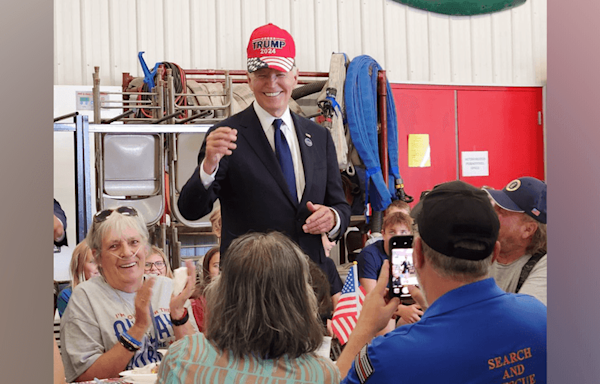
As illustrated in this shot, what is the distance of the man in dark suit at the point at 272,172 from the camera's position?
204cm

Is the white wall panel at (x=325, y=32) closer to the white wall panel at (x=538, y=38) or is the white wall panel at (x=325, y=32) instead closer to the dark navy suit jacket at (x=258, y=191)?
the white wall panel at (x=538, y=38)

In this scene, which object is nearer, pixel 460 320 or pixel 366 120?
pixel 460 320

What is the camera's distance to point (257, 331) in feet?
4.58

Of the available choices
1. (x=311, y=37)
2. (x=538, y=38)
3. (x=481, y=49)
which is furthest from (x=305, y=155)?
(x=538, y=38)

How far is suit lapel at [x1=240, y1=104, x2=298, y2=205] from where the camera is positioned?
2068mm

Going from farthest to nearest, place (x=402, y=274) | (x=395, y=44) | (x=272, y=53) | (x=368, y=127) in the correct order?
(x=395, y=44) → (x=368, y=127) → (x=272, y=53) → (x=402, y=274)

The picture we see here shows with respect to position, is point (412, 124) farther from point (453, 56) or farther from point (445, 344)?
point (445, 344)

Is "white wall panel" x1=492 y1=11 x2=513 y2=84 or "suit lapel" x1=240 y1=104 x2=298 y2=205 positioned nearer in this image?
"suit lapel" x1=240 y1=104 x2=298 y2=205

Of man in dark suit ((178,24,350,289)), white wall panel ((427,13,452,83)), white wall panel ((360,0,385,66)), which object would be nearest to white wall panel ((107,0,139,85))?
white wall panel ((360,0,385,66))

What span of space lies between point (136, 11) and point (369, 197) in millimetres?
2826

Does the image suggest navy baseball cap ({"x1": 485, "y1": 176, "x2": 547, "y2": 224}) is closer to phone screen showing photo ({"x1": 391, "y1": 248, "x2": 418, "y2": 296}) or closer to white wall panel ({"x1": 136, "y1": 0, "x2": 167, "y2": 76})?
phone screen showing photo ({"x1": 391, "y1": 248, "x2": 418, "y2": 296})

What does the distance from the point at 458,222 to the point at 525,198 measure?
0.58m

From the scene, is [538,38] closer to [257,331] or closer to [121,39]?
[121,39]
